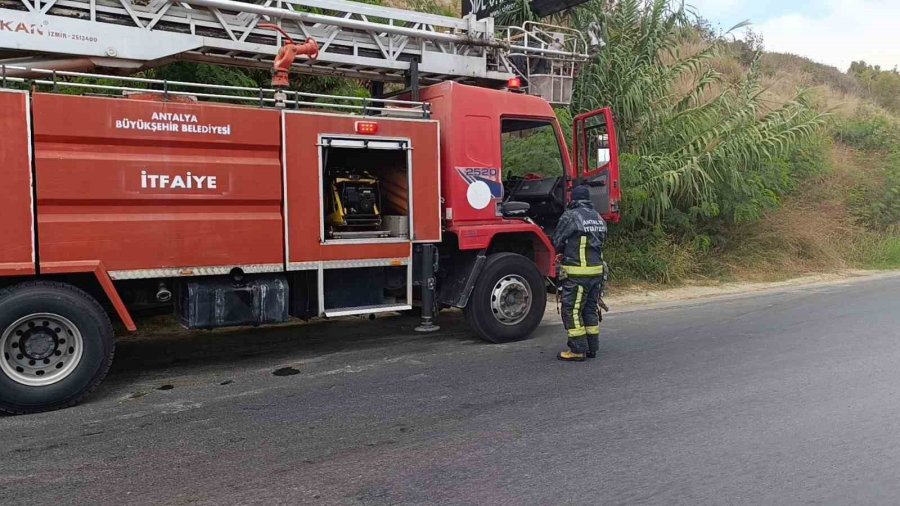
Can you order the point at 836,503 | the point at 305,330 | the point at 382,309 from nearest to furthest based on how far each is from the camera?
the point at 836,503 → the point at 382,309 → the point at 305,330

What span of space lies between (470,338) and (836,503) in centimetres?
432

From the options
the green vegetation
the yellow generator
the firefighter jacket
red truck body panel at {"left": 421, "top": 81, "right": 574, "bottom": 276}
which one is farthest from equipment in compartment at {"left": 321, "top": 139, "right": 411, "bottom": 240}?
the green vegetation

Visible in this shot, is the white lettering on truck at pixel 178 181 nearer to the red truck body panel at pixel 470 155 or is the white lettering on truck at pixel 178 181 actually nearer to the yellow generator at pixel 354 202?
the yellow generator at pixel 354 202

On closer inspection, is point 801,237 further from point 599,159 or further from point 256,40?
point 256,40

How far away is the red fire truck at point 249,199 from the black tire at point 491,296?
0.06 ft

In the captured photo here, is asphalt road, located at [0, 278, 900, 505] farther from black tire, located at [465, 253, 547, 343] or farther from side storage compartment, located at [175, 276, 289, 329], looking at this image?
side storage compartment, located at [175, 276, 289, 329]

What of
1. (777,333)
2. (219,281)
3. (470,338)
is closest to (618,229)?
(777,333)

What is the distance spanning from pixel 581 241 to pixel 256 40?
365 cm

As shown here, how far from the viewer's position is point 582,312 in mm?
6223

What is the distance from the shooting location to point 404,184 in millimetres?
6559

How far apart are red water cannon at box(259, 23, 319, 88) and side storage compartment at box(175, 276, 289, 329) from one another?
1.79 metres

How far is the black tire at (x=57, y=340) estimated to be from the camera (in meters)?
4.60

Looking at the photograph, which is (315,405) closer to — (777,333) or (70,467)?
(70,467)

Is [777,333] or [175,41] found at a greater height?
[175,41]
